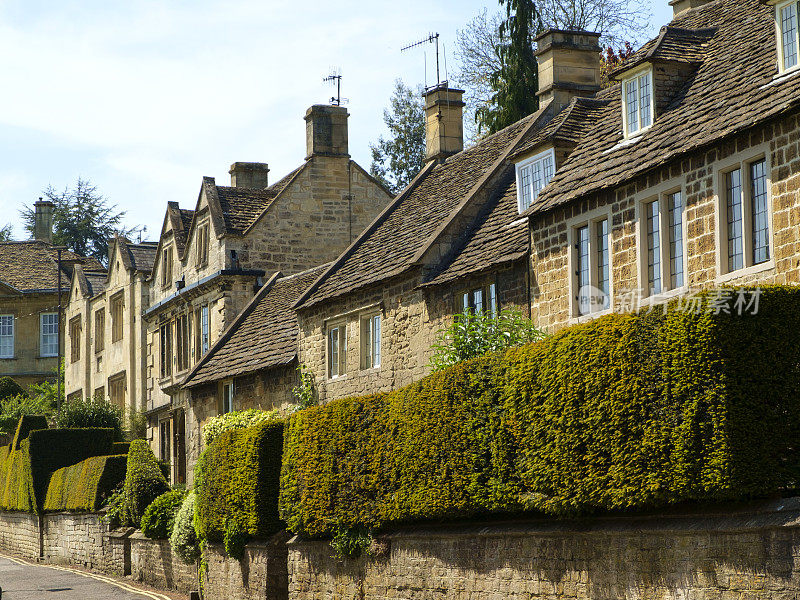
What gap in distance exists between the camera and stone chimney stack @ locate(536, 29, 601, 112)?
2803 cm

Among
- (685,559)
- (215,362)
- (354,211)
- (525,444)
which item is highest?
(354,211)

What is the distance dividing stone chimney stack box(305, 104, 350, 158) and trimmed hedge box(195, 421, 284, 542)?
1559 centimetres

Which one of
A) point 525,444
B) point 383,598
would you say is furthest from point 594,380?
point 383,598

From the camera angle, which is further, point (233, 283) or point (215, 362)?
point (233, 283)

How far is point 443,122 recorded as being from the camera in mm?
33594

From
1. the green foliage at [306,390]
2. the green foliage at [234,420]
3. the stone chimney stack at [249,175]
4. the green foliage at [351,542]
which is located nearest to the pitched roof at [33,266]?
the stone chimney stack at [249,175]

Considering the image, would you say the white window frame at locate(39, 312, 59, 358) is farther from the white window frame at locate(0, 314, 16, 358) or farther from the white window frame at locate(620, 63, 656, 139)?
the white window frame at locate(620, 63, 656, 139)

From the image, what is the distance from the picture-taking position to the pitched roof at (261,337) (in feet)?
104

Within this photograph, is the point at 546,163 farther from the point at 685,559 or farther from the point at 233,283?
the point at 233,283

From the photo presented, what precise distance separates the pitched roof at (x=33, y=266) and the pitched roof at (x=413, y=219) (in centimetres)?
4254

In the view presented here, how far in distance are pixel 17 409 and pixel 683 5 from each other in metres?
41.8

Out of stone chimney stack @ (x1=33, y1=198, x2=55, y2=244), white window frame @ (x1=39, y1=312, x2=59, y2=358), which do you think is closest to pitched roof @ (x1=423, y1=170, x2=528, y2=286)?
white window frame @ (x1=39, y1=312, x2=59, y2=358)

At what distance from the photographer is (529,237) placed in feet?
71.8

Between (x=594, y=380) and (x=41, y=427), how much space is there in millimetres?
36277
